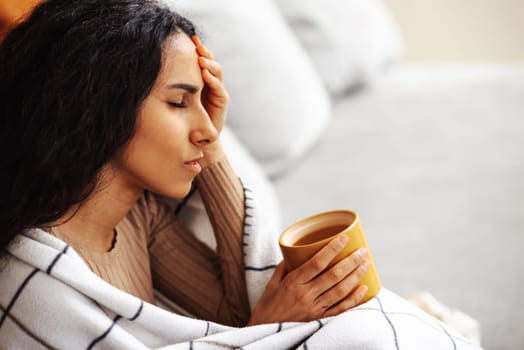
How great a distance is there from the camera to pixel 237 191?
90 cm

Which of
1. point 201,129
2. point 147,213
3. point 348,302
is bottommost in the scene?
point 348,302

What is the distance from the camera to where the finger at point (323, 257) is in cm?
73

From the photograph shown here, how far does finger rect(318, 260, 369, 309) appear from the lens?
755mm

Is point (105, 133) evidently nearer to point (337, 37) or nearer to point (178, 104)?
point (178, 104)

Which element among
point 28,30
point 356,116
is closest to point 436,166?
point 356,116

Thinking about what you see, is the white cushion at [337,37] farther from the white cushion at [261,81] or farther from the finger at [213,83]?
the finger at [213,83]

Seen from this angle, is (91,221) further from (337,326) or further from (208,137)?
(337,326)

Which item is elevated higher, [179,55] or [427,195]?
[179,55]

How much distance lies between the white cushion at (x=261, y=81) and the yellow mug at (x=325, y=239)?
616 millimetres

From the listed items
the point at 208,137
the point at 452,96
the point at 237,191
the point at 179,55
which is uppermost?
the point at 179,55

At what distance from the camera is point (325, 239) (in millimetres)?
765

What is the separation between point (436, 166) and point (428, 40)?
127cm

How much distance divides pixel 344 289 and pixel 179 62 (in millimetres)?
333

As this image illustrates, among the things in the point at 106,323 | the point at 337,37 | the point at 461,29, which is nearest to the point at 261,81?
the point at 337,37
